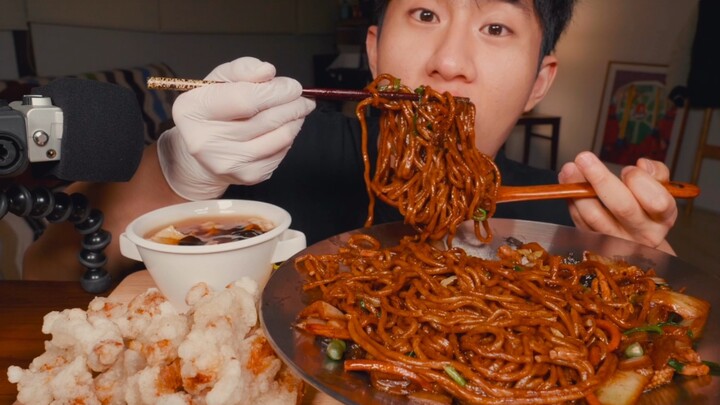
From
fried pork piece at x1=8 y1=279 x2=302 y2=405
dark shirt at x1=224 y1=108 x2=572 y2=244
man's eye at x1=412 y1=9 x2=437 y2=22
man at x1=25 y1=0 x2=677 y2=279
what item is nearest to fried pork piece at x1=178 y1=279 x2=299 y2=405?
fried pork piece at x1=8 y1=279 x2=302 y2=405

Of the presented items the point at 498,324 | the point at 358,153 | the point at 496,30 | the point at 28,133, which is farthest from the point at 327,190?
the point at 498,324

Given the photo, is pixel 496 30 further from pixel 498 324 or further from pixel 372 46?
pixel 498 324

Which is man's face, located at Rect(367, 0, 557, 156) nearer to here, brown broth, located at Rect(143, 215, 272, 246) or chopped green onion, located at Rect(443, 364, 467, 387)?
brown broth, located at Rect(143, 215, 272, 246)

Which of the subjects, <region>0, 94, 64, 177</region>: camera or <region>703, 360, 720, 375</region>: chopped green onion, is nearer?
<region>703, 360, 720, 375</region>: chopped green onion

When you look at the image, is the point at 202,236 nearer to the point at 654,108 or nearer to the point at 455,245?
the point at 455,245

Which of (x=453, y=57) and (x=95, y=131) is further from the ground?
(x=453, y=57)

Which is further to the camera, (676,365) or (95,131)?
Answer: (95,131)

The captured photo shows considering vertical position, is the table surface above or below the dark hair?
below
